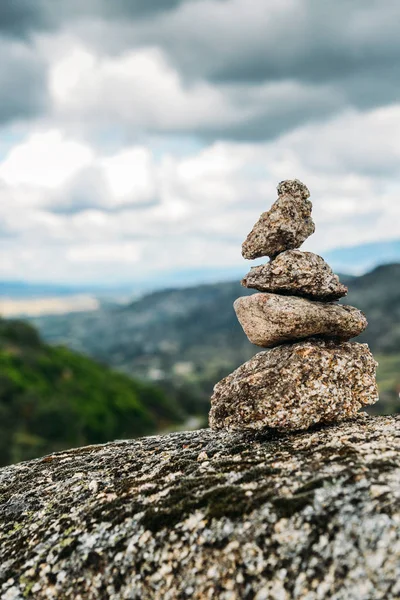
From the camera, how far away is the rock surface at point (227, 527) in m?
9.27

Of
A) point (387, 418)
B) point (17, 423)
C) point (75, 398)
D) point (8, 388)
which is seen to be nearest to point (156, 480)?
point (387, 418)

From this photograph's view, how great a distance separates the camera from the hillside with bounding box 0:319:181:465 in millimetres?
104750

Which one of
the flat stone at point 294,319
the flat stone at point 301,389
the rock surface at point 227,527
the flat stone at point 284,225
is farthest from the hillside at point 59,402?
the flat stone at point 284,225

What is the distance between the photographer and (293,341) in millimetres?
15969

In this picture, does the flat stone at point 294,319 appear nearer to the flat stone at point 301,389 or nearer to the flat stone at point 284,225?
the flat stone at point 301,389

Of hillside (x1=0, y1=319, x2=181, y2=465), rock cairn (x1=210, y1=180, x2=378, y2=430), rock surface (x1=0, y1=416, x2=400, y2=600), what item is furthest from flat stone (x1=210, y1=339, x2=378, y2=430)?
hillside (x1=0, y1=319, x2=181, y2=465)

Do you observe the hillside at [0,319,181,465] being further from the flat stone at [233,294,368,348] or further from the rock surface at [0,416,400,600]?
the rock surface at [0,416,400,600]

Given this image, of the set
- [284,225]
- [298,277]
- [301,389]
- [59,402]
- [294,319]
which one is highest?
[284,225]

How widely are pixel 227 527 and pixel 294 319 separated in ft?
20.8

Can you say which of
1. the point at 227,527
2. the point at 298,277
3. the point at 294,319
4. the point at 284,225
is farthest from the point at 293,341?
the point at 227,527

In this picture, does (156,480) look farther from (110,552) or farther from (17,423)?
(17,423)

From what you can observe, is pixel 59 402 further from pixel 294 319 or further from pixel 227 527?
pixel 227 527

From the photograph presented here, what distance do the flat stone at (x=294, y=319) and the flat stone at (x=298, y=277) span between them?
0.40 meters

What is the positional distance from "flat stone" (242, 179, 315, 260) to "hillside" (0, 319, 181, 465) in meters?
77.0
